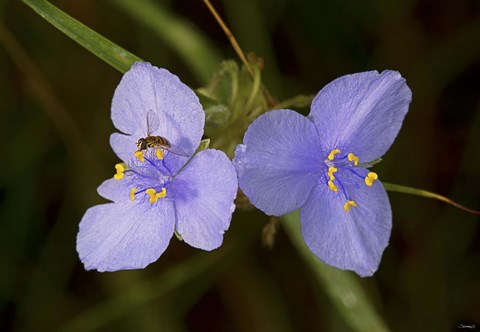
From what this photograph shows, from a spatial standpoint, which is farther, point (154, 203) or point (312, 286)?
point (312, 286)

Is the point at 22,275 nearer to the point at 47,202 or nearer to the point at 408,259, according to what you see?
the point at 47,202

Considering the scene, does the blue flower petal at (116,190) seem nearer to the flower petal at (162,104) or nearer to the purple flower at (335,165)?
the flower petal at (162,104)

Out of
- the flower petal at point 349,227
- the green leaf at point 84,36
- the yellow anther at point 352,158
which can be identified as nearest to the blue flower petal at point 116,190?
the green leaf at point 84,36

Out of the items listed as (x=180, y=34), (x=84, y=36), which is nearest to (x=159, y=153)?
(x=84, y=36)

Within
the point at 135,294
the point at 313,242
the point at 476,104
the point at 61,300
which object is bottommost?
the point at 61,300

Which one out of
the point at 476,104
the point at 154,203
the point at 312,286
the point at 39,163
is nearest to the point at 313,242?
the point at 154,203

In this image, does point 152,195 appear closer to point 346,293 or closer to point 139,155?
point 139,155

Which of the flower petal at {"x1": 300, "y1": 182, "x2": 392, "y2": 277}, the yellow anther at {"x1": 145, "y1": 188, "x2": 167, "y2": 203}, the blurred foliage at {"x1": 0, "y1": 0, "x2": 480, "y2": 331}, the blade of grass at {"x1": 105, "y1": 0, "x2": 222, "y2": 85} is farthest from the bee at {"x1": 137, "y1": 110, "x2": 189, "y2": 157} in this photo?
the blurred foliage at {"x1": 0, "y1": 0, "x2": 480, "y2": 331}
